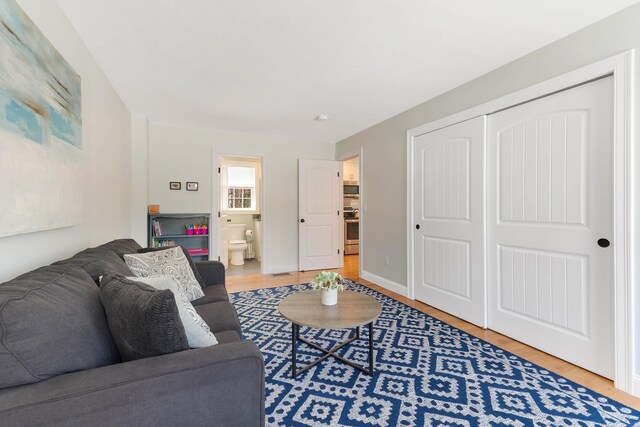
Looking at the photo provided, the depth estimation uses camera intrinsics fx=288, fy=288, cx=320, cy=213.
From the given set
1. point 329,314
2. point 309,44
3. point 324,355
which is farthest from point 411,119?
point 324,355

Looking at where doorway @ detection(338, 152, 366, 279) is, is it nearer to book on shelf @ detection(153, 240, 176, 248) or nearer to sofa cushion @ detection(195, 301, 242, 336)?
book on shelf @ detection(153, 240, 176, 248)

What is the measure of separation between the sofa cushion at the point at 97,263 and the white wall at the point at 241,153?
2599 mm

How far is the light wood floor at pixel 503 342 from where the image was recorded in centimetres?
178

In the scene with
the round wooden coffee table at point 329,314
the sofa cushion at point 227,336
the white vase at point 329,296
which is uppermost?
the white vase at point 329,296

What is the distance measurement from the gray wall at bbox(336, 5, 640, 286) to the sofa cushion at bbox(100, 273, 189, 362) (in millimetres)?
2676

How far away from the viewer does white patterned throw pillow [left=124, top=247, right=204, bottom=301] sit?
1928mm

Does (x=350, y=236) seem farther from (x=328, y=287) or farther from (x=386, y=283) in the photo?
(x=328, y=287)

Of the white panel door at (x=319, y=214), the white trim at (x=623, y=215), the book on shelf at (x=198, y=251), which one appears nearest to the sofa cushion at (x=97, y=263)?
the book on shelf at (x=198, y=251)

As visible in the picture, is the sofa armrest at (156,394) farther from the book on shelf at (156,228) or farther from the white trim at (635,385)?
the book on shelf at (156,228)

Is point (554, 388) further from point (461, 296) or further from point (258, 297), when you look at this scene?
point (258, 297)

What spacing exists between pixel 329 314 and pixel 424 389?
0.72 metres

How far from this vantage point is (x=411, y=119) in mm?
3488

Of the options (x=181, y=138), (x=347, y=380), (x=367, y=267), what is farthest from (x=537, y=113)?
(x=181, y=138)

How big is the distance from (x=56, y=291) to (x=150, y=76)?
2.33m
